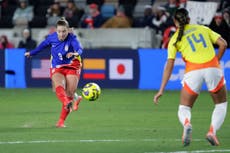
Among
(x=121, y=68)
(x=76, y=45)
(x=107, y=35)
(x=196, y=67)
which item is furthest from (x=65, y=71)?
(x=107, y=35)

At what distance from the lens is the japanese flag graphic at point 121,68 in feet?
81.4

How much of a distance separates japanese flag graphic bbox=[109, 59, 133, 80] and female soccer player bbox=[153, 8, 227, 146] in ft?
42.3

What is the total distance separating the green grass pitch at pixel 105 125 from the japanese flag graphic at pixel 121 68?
1.10 m

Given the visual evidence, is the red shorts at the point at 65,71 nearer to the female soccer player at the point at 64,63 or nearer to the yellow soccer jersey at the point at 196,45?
the female soccer player at the point at 64,63

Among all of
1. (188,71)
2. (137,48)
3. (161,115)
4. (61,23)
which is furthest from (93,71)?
(188,71)

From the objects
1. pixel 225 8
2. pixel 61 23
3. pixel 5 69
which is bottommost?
pixel 5 69

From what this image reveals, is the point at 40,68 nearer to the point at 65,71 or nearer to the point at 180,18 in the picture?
the point at 65,71

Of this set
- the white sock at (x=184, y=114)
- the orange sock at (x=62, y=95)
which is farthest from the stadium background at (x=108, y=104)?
the orange sock at (x=62, y=95)

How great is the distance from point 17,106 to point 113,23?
26.5 feet

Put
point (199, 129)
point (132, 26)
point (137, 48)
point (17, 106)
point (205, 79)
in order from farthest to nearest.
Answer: point (132, 26) < point (137, 48) < point (17, 106) < point (199, 129) < point (205, 79)

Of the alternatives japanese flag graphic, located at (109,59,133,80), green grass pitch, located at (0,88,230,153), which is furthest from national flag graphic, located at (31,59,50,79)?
japanese flag graphic, located at (109,59,133,80)

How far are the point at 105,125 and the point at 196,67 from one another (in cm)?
401

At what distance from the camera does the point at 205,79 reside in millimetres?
11766

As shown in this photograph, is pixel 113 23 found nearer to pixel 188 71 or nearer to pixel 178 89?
pixel 178 89
